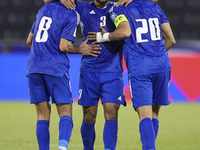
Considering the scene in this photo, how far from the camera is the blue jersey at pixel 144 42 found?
3809mm

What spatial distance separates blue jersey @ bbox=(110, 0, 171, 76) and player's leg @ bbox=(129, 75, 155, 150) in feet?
0.30

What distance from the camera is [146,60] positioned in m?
3.81

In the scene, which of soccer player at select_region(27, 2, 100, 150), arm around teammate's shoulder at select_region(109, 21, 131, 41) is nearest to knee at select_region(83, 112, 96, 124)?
soccer player at select_region(27, 2, 100, 150)

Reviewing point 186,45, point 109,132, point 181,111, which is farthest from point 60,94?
point 186,45

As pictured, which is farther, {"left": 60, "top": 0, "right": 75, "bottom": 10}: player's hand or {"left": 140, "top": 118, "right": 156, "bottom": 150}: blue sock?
{"left": 60, "top": 0, "right": 75, "bottom": 10}: player's hand

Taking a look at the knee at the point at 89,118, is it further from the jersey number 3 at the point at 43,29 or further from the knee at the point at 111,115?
the jersey number 3 at the point at 43,29

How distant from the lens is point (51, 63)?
12.4 ft

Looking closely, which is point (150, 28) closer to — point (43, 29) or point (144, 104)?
point (144, 104)

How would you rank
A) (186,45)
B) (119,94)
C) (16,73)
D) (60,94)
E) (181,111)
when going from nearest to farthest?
(60,94) → (119,94) → (181,111) → (16,73) → (186,45)

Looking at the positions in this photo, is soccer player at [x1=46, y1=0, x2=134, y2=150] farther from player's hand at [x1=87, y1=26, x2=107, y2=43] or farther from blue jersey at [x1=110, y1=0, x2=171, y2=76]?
blue jersey at [x1=110, y1=0, x2=171, y2=76]

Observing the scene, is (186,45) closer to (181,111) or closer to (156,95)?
(181,111)

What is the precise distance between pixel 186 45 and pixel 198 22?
1001 millimetres

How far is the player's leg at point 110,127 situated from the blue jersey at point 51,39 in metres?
0.68

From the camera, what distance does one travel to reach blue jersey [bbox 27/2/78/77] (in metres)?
3.78
